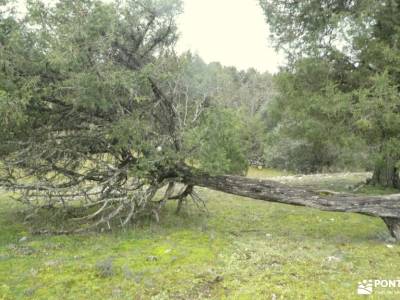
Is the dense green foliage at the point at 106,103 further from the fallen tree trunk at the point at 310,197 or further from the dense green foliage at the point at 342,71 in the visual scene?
the dense green foliage at the point at 342,71

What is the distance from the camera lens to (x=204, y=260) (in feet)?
17.5

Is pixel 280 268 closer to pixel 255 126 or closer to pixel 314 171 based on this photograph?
pixel 255 126

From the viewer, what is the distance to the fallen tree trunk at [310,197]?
642cm

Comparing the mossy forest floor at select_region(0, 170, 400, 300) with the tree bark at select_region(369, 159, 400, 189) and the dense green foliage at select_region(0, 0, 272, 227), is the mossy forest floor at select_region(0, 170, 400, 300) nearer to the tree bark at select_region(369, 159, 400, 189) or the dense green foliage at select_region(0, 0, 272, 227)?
the dense green foliage at select_region(0, 0, 272, 227)

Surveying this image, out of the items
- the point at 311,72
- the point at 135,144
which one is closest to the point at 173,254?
the point at 135,144

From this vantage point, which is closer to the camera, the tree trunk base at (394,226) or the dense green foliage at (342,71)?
the tree trunk base at (394,226)

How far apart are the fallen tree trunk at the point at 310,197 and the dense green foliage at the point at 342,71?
87.8 inches

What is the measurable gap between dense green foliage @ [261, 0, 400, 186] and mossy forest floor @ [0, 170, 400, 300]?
2550 millimetres

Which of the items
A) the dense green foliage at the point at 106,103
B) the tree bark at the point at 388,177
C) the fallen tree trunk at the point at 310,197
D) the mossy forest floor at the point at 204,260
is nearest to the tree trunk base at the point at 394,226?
the fallen tree trunk at the point at 310,197

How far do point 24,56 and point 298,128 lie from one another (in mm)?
8189

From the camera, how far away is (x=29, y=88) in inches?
241

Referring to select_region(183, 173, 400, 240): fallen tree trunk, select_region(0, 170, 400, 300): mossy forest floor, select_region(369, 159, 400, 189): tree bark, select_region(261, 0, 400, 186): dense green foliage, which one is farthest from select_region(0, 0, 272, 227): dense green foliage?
select_region(369, 159, 400, 189): tree bark

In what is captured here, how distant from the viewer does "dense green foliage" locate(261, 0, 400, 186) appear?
8.39 metres

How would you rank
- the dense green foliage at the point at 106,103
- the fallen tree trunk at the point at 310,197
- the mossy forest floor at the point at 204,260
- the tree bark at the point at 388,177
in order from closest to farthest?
the mossy forest floor at the point at 204,260
the dense green foliage at the point at 106,103
the fallen tree trunk at the point at 310,197
the tree bark at the point at 388,177
